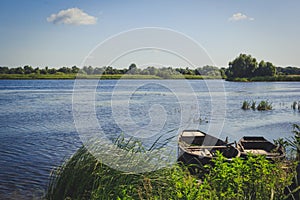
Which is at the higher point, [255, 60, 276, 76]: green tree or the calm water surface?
[255, 60, 276, 76]: green tree

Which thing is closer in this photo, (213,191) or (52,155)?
(213,191)

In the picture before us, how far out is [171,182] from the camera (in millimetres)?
4969

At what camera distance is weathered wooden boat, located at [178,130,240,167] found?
385 inches

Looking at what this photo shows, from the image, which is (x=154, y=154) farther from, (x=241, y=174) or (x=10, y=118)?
(x=10, y=118)

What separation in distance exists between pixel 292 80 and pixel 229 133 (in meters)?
86.5

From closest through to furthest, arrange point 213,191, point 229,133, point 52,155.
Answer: point 213,191 < point 52,155 < point 229,133

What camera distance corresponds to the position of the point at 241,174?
4.60 m

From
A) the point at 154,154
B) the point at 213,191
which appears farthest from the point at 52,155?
the point at 213,191

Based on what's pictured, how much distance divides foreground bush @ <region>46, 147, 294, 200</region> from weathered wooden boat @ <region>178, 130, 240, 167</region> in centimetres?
347

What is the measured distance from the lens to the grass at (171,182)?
4379 millimetres

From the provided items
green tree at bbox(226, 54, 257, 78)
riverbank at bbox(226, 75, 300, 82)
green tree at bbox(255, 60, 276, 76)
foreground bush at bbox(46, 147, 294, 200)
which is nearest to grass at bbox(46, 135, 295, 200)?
foreground bush at bbox(46, 147, 294, 200)

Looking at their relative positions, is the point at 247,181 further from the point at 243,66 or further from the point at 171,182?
the point at 243,66

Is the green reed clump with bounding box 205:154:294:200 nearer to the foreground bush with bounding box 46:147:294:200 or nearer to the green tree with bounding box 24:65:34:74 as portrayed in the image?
the foreground bush with bounding box 46:147:294:200

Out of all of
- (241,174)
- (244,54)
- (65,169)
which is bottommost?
(65,169)
